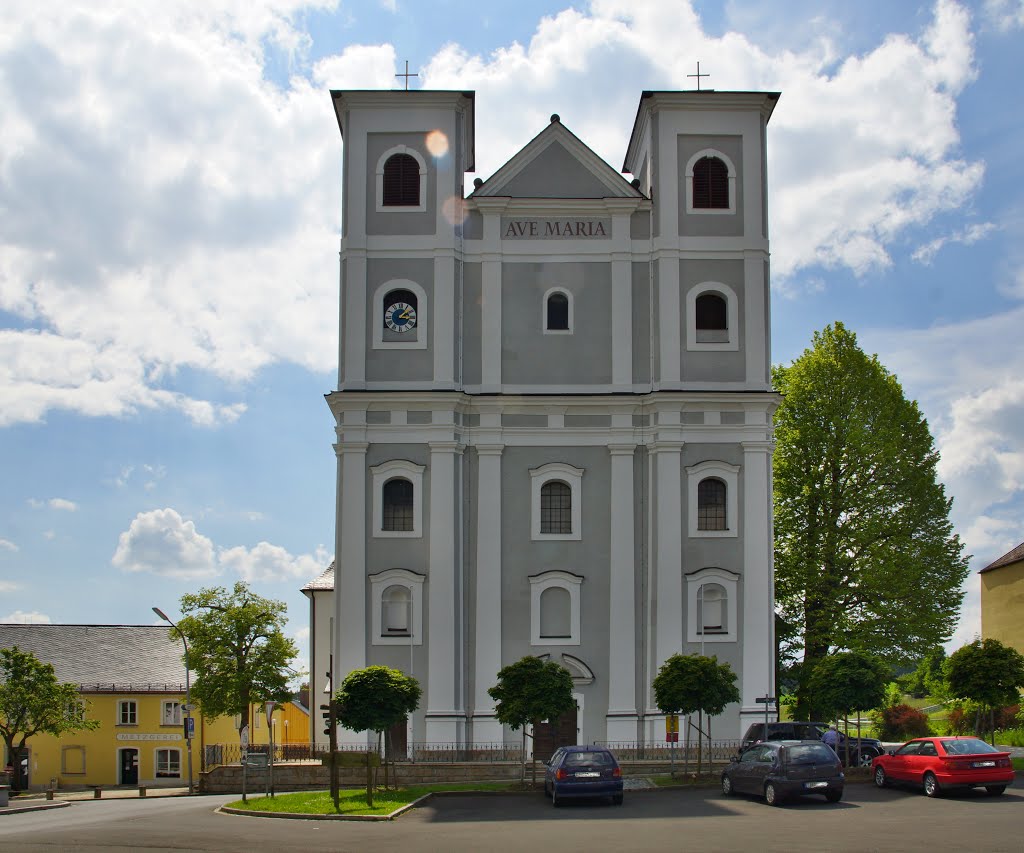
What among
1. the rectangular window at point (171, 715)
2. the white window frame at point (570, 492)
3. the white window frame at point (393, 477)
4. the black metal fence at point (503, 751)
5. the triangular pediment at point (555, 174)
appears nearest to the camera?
the black metal fence at point (503, 751)

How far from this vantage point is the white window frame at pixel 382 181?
4231cm

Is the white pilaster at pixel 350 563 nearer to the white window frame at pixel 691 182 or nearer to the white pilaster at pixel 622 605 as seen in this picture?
the white pilaster at pixel 622 605

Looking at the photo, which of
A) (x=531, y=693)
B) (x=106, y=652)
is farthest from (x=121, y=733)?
(x=531, y=693)

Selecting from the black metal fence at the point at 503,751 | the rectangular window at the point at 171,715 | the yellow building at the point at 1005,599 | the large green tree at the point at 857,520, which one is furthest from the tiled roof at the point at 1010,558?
the rectangular window at the point at 171,715

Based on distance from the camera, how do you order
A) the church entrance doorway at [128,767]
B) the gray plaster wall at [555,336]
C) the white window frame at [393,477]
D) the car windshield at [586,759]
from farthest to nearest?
the church entrance doorway at [128,767], the gray plaster wall at [555,336], the white window frame at [393,477], the car windshield at [586,759]

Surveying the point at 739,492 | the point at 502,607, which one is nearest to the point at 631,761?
the point at 502,607

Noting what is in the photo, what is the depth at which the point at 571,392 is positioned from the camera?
1633 inches

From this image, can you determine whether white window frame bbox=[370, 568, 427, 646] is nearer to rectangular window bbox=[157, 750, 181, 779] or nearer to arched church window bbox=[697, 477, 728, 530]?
arched church window bbox=[697, 477, 728, 530]

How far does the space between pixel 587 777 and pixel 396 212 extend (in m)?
22.3

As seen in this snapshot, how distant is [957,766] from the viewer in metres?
25.8

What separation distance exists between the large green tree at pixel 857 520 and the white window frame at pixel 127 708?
107ft

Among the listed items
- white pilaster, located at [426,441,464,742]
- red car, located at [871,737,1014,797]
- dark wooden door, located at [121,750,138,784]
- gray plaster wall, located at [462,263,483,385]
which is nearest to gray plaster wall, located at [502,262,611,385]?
gray plaster wall, located at [462,263,483,385]

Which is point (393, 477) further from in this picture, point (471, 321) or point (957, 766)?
point (957, 766)

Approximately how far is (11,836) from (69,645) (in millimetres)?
40900
